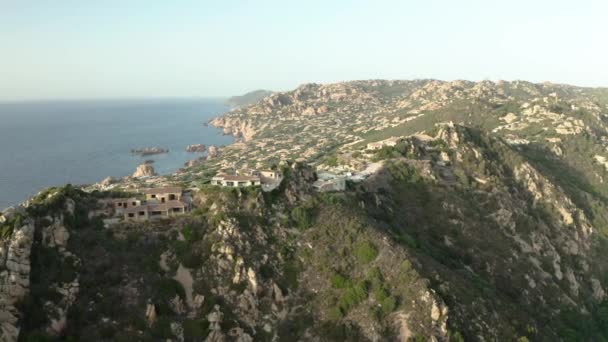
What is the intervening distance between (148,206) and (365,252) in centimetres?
2642

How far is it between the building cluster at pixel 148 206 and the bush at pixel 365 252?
21.7 metres

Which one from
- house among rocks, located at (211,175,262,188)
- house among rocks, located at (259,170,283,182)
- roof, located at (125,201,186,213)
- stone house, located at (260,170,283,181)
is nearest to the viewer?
roof, located at (125,201,186,213)

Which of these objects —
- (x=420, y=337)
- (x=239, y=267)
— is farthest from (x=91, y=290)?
(x=420, y=337)

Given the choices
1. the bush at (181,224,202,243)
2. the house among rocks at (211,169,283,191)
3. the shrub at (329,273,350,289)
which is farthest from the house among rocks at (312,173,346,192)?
the bush at (181,224,202,243)

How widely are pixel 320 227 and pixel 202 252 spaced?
15.4 metres

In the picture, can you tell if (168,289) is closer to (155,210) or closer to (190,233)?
(190,233)

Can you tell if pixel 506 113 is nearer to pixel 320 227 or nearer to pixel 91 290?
pixel 320 227

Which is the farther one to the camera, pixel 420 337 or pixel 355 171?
pixel 355 171

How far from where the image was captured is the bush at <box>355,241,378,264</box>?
52.2 metres

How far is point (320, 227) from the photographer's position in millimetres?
55969

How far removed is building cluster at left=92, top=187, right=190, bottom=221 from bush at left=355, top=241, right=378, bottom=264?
21.7 m

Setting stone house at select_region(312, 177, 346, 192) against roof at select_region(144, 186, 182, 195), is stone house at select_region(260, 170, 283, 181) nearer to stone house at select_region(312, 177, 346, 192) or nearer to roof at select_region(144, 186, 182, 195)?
stone house at select_region(312, 177, 346, 192)

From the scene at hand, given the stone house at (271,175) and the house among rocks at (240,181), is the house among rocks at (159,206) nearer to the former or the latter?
the house among rocks at (240,181)

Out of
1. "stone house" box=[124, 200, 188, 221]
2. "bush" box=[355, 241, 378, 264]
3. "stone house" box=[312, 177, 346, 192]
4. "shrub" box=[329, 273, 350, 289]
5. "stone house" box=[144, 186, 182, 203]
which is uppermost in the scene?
"stone house" box=[144, 186, 182, 203]
